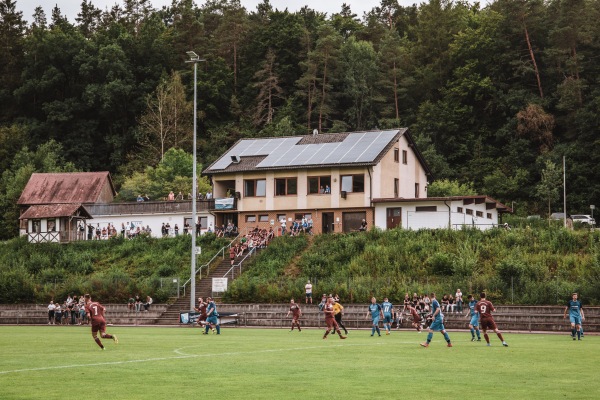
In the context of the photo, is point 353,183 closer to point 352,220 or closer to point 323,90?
point 352,220

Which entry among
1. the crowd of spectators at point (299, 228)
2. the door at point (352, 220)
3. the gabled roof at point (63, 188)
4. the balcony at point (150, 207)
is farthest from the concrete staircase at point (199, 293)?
the gabled roof at point (63, 188)

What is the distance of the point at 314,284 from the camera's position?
56.1m

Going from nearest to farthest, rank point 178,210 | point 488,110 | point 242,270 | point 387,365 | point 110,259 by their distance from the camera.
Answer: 1. point 387,365
2. point 242,270
3. point 110,259
4. point 178,210
5. point 488,110

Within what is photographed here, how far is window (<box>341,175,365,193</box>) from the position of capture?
232 feet

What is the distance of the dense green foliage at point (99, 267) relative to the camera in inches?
2397

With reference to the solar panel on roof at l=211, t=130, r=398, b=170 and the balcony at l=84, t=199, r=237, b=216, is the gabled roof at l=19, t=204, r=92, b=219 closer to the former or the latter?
the balcony at l=84, t=199, r=237, b=216

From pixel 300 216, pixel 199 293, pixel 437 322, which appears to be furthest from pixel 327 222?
pixel 437 322

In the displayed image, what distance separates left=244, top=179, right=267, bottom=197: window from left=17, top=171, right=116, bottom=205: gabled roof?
82.4 ft

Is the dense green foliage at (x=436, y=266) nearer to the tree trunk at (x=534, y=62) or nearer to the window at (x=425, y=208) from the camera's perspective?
the window at (x=425, y=208)

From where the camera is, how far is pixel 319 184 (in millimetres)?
71688

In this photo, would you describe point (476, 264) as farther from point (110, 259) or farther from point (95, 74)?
point (95, 74)

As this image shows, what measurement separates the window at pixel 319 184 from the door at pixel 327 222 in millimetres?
1816

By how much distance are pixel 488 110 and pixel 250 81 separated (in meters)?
33.8

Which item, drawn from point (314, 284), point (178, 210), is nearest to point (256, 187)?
point (178, 210)
